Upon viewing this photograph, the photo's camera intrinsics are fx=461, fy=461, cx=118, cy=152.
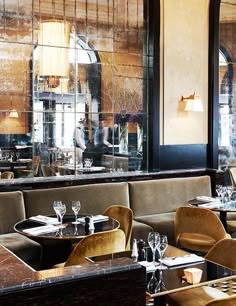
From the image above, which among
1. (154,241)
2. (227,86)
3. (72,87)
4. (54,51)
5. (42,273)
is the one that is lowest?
(154,241)

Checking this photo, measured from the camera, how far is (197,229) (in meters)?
4.31

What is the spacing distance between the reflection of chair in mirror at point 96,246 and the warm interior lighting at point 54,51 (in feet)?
10.6

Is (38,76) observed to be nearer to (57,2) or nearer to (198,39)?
(57,2)

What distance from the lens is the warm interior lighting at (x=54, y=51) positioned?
600 cm

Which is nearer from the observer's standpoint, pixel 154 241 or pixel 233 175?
pixel 154 241

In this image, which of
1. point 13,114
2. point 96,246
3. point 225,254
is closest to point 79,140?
point 13,114

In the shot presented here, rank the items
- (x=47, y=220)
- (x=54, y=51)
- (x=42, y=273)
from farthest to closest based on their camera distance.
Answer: (x=54, y=51)
(x=47, y=220)
(x=42, y=273)

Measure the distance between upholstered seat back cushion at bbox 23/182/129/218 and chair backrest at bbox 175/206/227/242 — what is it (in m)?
1.33

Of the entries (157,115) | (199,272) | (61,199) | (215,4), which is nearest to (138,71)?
(157,115)

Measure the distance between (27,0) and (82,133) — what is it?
1.88 m

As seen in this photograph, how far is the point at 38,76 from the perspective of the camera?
6043 millimetres

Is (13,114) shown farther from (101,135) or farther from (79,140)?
(101,135)

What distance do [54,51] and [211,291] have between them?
4.09 m

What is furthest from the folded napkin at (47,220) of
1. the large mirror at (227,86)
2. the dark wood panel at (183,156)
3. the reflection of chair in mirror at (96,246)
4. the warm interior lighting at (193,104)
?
the large mirror at (227,86)
